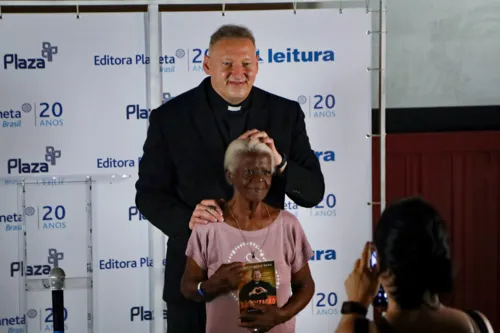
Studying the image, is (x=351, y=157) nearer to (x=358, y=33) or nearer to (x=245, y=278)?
(x=358, y=33)

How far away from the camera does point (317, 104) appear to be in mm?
4609

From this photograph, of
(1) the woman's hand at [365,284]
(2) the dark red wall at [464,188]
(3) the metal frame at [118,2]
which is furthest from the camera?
(2) the dark red wall at [464,188]

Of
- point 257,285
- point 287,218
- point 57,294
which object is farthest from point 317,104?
point 57,294

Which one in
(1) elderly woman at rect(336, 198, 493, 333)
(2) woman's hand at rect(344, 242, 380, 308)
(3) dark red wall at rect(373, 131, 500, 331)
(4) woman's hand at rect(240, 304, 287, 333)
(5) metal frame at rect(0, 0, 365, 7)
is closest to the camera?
(1) elderly woman at rect(336, 198, 493, 333)

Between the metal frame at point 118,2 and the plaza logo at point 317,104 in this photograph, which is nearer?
the metal frame at point 118,2

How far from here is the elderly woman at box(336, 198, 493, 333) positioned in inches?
86.8

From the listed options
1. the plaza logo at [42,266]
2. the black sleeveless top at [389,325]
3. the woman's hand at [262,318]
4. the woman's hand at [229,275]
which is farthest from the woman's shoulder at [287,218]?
the black sleeveless top at [389,325]

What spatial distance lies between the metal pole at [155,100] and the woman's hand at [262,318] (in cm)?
82

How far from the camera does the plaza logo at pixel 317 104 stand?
4602mm

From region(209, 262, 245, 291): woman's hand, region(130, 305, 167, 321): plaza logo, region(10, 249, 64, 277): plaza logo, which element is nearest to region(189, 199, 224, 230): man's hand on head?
region(209, 262, 245, 291): woman's hand

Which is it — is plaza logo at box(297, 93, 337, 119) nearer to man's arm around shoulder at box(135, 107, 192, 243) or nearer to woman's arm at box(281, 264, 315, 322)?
man's arm around shoulder at box(135, 107, 192, 243)

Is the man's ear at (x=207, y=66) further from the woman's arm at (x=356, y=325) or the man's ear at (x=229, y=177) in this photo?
the woman's arm at (x=356, y=325)

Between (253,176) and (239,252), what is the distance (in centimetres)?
39

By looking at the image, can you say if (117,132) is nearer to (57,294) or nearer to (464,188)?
(57,294)
